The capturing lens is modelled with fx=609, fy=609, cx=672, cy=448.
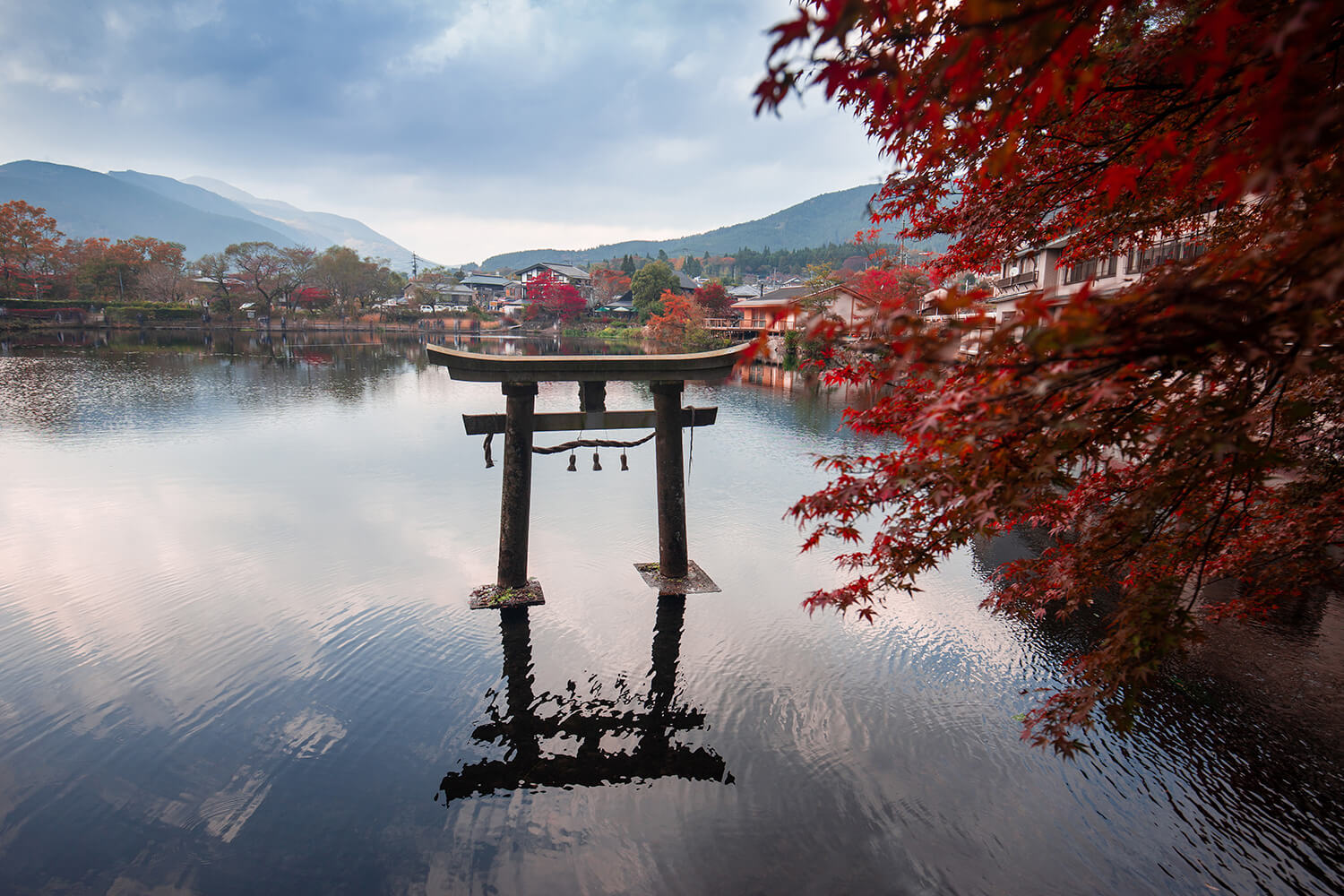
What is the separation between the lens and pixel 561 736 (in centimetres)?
591

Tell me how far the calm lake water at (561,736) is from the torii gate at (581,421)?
1.76ft

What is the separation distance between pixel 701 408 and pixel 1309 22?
26.0 ft

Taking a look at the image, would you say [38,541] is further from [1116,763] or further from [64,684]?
[1116,763]

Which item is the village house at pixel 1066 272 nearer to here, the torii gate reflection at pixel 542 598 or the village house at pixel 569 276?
the torii gate reflection at pixel 542 598

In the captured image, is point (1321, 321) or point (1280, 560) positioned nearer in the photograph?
point (1321, 321)

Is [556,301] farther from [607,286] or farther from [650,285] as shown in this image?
[650,285]

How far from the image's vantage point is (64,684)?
6.29 m

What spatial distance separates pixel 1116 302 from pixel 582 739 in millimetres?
5626

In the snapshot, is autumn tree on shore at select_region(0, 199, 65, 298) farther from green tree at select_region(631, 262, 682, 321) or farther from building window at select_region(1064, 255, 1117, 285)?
building window at select_region(1064, 255, 1117, 285)

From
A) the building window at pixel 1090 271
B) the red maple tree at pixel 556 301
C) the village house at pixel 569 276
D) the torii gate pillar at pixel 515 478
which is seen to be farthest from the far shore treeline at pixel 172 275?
the torii gate pillar at pixel 515 478

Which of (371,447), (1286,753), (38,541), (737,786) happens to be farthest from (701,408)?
(371,447)

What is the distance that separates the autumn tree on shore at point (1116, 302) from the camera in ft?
5.41

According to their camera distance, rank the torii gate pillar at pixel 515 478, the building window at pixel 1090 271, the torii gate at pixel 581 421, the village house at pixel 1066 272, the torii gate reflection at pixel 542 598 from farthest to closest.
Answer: the building window at pixel 1090 271
the village house at pixel 1066 272
the torii gate pillar at pixel 515 478
the torii gate at pixel 581 421
the torii gate reflection at pixel 542 598

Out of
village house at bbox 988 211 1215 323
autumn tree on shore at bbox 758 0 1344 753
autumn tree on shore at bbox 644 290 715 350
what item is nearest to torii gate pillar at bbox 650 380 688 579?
autumn tree on shore at bbox 758 0 1344 753
